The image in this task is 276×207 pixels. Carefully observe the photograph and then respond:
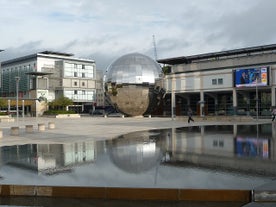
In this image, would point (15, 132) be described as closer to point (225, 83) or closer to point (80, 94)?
point (225, 83)

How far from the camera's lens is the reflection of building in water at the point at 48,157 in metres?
11.2

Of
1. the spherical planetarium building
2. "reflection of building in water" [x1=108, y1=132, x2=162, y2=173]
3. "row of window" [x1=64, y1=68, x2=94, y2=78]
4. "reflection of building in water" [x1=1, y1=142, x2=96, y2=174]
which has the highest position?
"row of window" [x1=64, y1=68, x2=94, y2=78]

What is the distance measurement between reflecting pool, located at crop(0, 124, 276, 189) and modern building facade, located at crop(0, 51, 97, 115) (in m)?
97.5

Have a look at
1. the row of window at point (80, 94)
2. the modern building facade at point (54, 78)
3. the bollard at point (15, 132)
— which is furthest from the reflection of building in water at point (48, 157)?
the row of window at point (80, 94)

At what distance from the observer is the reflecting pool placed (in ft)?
28.2

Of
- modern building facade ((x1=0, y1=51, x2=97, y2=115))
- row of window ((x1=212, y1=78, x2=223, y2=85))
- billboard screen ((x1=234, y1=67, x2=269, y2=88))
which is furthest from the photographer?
modern building facade ((x1=0, y1=51, x2=97, y2=115))

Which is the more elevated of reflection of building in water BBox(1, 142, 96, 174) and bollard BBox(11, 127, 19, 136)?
bollard BBox(11, 127, 19, 136)

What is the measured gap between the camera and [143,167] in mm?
10711

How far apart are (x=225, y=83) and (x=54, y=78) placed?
6436cm

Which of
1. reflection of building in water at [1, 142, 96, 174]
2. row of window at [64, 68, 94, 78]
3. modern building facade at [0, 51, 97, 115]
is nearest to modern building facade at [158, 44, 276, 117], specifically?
modern building facade at [0, 51, 97, 115]

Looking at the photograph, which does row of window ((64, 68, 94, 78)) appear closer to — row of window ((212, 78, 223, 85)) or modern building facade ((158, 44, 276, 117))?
modern building facade ((158, 44, 276, 117))

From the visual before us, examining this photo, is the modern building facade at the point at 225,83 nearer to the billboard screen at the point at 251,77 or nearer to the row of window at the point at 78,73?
the billboard screen at the point at 251,77

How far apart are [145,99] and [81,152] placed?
149 feet

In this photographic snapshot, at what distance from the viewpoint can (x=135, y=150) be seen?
580 inches
